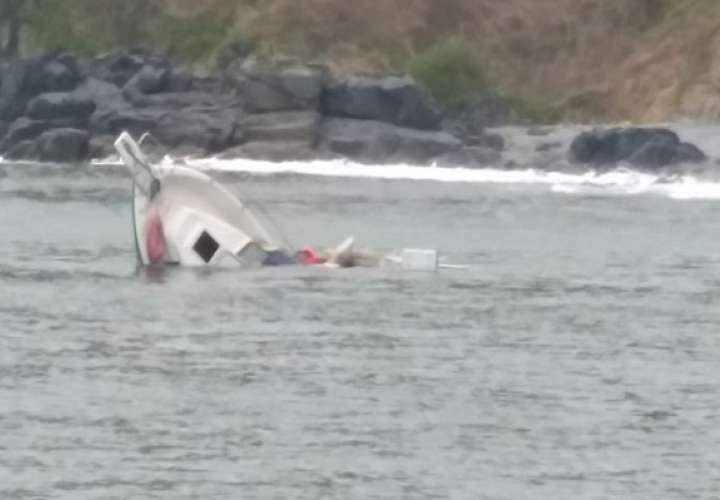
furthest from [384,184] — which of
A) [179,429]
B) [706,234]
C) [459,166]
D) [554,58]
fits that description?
[179,429]

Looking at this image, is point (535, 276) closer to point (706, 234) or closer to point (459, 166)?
point (706, 234)

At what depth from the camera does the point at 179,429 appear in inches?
972

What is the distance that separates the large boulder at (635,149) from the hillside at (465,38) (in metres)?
20.7

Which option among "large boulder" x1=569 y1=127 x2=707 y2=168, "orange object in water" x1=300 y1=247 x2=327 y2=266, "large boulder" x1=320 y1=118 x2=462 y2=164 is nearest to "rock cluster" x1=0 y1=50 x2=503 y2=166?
"large boulder" x1=320 y1=118 x2=462 y2=164

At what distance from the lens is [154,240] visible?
41500 millimetres

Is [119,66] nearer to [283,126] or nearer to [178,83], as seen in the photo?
[178,83]

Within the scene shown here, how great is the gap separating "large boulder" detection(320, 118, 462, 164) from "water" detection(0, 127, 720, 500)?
28308 mm

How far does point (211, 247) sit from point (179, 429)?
17.1 meters

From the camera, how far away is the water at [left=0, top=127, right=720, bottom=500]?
22422mm

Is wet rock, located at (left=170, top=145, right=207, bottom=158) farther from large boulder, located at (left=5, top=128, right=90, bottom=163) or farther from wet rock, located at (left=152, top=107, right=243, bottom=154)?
large boulder, located at (left=5, top=128, right=90, bottom=163)

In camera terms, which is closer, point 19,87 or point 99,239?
point 99,239

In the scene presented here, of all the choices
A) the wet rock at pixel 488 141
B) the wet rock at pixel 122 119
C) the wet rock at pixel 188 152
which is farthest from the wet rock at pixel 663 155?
the wet rock at pixel 122 119

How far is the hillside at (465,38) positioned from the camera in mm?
99562

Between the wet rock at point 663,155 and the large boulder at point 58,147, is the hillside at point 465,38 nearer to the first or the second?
the large boulder at point 58,147
